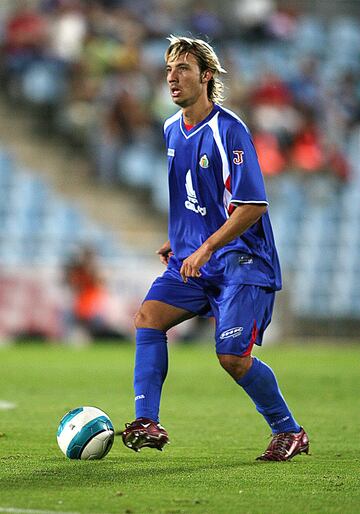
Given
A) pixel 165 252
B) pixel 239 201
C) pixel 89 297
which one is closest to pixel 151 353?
pixel 165 252

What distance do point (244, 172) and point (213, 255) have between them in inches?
22.1

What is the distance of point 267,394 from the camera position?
6543 millimetres

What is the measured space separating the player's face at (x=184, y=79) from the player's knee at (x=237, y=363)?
4.51 ft

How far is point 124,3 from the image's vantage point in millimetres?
21750

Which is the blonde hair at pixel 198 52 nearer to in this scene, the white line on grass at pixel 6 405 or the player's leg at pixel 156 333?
the player's leg at pixel 156 333

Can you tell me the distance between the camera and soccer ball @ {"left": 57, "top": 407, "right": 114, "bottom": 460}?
20.7ft

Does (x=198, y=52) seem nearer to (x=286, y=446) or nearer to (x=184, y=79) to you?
(x=184, y=79)

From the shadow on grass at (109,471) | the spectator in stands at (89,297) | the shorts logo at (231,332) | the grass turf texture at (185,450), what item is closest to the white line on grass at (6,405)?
the grass turf texture at (185,450)

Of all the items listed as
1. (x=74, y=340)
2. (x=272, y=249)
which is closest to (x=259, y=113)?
(x=74, y=340)

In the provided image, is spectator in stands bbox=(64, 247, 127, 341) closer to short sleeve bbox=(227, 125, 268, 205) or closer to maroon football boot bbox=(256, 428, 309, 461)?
maroon football boot bbox=(256, 428, 309, 461)

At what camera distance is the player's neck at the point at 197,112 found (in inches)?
259

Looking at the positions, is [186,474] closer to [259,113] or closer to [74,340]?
[74,340]

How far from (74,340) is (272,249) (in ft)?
35.2

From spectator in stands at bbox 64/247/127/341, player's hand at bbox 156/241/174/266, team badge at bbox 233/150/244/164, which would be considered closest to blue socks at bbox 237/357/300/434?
player's hand at bbox 156/241/174/266
